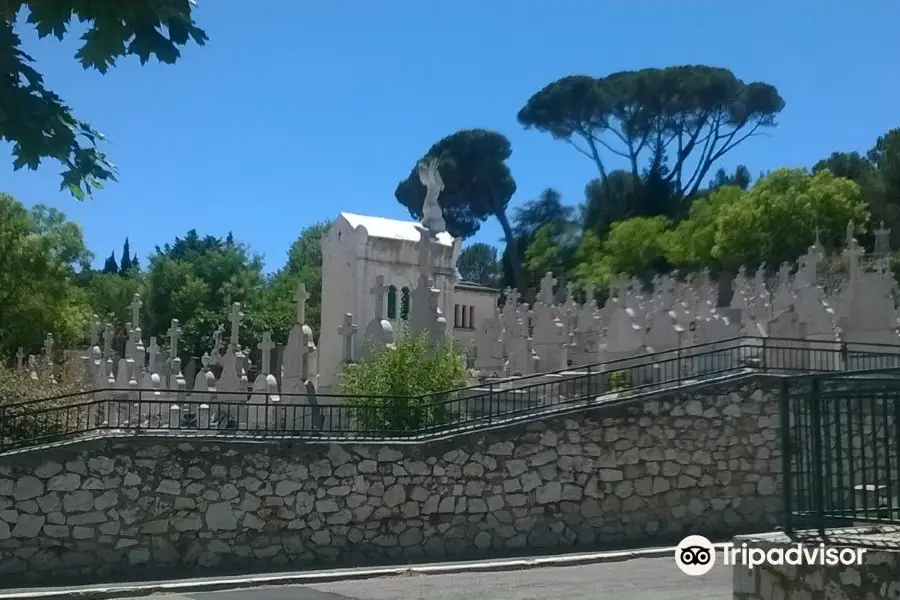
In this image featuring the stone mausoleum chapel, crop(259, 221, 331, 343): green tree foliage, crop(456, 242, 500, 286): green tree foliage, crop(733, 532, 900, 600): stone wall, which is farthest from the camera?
crop(456, 242, 500, 286): green tree foliage

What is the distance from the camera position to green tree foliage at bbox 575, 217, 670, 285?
51062 millimetres

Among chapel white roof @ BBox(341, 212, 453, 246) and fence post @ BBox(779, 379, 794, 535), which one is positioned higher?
chapel white roof @ BBox(341, 212, 453, 246)

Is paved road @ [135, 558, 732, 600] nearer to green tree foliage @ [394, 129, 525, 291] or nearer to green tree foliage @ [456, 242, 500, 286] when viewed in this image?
green tree foliage @ [394, 129, 525, 291]

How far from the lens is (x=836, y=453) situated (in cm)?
679

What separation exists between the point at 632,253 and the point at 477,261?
28928mm

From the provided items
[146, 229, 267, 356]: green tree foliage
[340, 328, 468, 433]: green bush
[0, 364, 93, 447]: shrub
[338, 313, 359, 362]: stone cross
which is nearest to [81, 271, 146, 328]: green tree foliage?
[146, 229, 267, 356]: green tree foliage

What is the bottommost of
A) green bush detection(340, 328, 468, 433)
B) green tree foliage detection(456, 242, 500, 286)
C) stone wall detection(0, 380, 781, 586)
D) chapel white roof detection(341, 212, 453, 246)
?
stone wall detection(0, 380, 781, 586)

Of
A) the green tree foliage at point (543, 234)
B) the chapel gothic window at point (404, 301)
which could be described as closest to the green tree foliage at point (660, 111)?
the green tree foliage at point (543, 234)

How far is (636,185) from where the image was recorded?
60469 millimetres

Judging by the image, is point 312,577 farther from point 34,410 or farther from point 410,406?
point 34,410

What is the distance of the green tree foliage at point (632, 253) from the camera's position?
51062 mm

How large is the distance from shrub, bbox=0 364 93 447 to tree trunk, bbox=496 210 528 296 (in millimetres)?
44771

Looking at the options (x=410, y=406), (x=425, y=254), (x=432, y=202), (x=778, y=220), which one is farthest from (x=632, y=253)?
(x=410, y=406)

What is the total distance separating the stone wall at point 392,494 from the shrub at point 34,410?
2.75 feet
